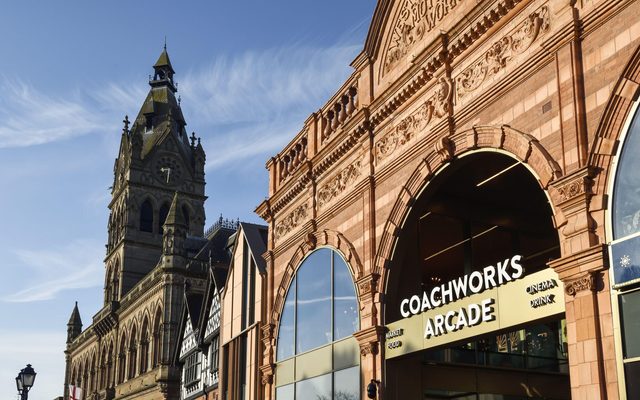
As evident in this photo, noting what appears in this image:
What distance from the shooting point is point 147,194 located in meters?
90.5

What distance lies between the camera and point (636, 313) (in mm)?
13375

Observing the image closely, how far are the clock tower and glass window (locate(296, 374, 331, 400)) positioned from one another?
203 ft

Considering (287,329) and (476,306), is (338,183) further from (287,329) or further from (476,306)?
(476,306)

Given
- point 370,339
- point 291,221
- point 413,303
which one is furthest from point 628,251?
point 291,221

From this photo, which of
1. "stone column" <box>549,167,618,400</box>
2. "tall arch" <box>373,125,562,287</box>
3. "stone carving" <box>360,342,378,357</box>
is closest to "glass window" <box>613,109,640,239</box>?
"stone column" <box>549,167,618,400</box>

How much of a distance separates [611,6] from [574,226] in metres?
4.02

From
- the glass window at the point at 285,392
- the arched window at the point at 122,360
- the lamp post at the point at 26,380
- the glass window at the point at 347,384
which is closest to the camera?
the glass window at the point at 347,384

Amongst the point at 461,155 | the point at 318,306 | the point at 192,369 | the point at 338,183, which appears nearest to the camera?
the point at 461,155

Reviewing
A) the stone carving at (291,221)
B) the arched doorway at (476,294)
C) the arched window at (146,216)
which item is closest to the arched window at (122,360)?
the arched window at (146,216)

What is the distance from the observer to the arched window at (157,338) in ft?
228

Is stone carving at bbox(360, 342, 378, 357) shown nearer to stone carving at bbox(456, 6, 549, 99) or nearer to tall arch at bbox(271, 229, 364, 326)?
tall arch at bbox(271, 229, 364, 326)

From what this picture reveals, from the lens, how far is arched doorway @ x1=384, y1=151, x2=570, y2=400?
17688 millimetres

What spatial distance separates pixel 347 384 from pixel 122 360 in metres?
61.9

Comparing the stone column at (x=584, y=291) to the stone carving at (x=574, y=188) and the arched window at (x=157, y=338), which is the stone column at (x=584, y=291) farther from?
the arched window at (x=157, y=338)
